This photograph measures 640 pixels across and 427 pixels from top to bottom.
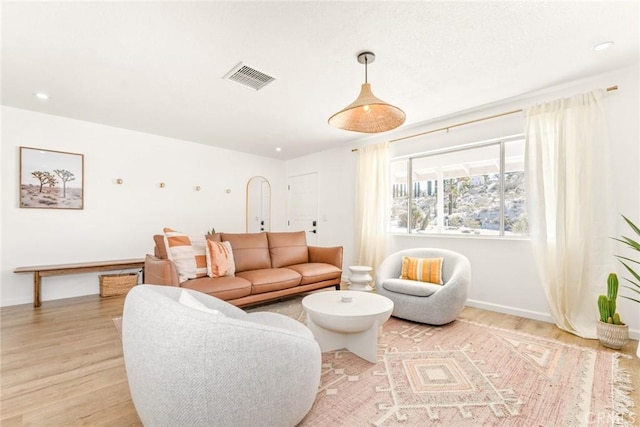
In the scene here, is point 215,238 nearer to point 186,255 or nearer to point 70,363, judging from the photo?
point 186,255

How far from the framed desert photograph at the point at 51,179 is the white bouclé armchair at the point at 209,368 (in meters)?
3.66

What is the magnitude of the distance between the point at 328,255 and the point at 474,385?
8.44 feet

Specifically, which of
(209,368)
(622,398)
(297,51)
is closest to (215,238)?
(297,51)

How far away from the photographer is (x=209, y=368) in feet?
3.62

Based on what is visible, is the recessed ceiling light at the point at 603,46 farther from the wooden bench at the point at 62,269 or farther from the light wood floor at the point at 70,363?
the wooden bench at the point at 62,269

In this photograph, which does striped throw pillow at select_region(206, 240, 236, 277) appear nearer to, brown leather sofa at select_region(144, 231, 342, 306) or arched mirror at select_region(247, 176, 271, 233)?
brown leather sofa at select_region(144, 231, 342, 306)

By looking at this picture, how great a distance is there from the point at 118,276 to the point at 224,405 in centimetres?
376

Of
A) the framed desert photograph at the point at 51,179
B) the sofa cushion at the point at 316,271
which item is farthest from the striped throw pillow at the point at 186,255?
the framed desert photograph at the point at 51,179

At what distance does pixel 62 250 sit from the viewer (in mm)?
A: 3852

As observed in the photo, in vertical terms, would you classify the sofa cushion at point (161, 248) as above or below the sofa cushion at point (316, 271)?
above

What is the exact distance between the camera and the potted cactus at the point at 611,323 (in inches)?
91.7

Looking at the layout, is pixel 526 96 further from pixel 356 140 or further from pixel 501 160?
pixel 356 140

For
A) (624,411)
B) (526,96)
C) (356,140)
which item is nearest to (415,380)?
(624,411)

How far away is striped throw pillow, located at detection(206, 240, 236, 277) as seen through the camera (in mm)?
3121
